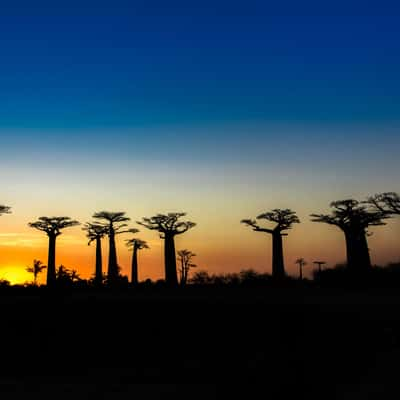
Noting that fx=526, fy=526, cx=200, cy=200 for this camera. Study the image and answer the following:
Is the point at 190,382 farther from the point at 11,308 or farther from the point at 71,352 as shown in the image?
the point at 11,308

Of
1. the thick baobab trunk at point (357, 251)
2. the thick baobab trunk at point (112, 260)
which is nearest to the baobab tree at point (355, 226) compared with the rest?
the thick baobab trunk at point (357, 251)

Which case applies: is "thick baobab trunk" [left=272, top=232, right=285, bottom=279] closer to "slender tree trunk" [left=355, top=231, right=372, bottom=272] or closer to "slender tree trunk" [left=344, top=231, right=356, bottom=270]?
"slender tree trunk" [left=344, top=231, right=356, bottom=270]

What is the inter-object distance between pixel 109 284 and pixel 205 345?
90.5ft

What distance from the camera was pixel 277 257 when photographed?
34.6m

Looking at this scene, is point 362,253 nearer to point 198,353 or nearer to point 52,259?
point 52,259

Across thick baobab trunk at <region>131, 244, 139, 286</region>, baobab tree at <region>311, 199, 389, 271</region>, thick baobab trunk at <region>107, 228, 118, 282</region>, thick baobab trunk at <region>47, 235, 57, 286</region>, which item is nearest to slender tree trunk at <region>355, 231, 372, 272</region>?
baobab tree at <region>311, 199, 389, 271</region>

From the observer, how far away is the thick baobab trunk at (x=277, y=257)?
34.2m

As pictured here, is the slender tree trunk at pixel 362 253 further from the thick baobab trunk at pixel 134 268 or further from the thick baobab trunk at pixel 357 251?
the thick baobab trunk at pixel 134 268

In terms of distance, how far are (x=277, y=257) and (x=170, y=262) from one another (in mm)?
7522

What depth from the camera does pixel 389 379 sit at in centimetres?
870

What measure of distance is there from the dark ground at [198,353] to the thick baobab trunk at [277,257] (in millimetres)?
19310

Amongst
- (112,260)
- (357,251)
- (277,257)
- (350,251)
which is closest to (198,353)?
(357,251)

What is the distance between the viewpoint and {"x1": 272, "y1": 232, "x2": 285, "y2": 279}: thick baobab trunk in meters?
34.2

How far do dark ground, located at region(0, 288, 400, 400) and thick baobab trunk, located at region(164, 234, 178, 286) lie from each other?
21.4 metres
